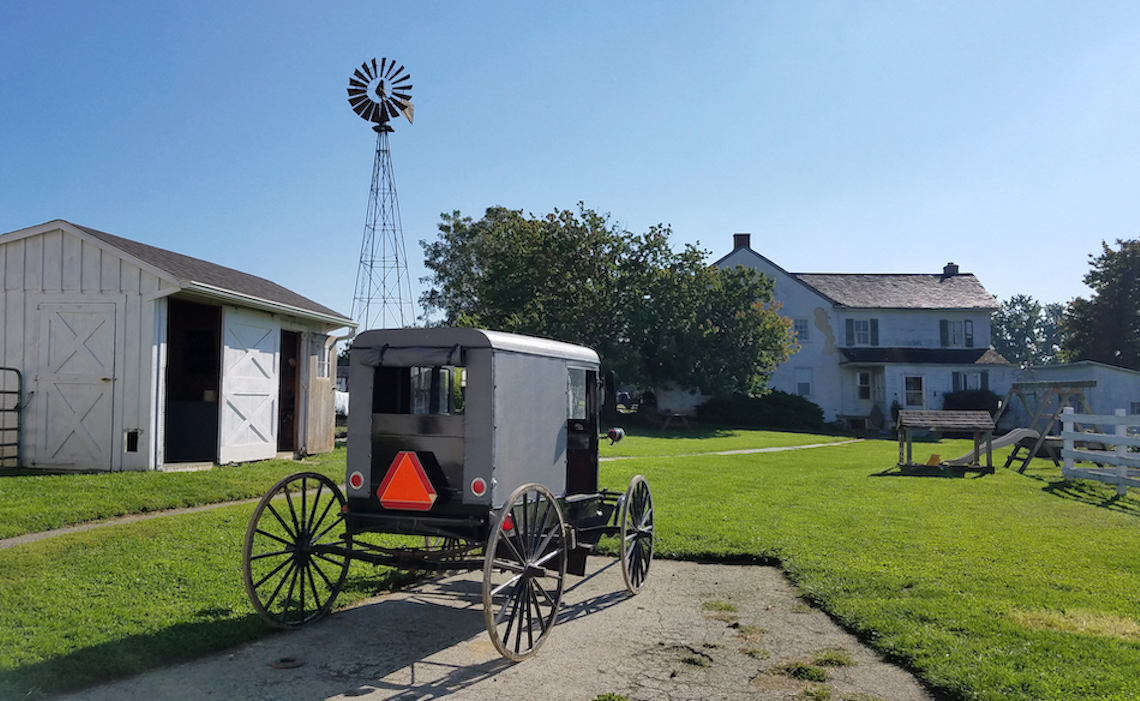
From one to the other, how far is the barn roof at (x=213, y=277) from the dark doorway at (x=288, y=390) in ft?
3.15

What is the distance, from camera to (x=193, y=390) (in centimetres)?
1916

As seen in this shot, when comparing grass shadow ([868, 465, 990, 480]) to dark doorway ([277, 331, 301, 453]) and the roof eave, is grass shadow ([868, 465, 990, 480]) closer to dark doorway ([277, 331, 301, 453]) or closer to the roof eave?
the roof eave

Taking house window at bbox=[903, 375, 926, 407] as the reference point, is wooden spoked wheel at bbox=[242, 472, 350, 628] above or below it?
below

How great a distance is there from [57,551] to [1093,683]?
29.6ft

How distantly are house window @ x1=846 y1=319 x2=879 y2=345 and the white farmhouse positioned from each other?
5 cm

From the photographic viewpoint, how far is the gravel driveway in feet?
17.0

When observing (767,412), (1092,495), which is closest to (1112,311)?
(767,412)

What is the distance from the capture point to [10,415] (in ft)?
47.6

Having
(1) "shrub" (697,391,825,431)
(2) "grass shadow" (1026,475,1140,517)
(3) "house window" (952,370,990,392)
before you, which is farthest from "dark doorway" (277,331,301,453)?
(3) "house window" (952,370,990,392)

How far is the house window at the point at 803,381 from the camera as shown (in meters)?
43.4


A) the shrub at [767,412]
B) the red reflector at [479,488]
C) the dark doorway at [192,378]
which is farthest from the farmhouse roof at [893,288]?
the red reflector at [479,488]

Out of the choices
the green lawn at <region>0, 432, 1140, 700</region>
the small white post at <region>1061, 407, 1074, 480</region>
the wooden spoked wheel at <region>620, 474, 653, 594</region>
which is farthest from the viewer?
the small white post at <region>1061, 407, 1074, 480</region>

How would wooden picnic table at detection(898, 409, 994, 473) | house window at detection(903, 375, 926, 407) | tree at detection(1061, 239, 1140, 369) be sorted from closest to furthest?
wooden picnic table at detection(898, 409, 994, 473) → house window at detection(903, 375, 926, 407) → tree at detection(1061, 239, 1140, 369)

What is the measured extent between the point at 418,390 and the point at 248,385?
11.0 metres
